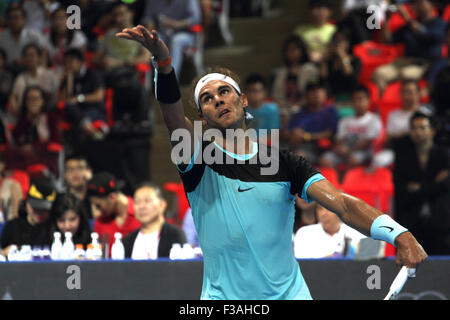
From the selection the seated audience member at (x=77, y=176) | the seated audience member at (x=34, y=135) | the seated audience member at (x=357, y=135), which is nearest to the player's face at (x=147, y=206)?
the seated audience member at (x=77, y=176)

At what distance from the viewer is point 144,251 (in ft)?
22.0

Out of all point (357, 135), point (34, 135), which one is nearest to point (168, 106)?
point (357, 135)

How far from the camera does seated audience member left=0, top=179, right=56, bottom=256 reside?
7.13 meters

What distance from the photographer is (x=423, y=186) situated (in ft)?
27.6

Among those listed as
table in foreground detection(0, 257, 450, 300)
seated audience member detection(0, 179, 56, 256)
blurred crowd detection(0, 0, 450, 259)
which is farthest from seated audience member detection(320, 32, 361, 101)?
table in foreground detection(0, 257, 450, 300)

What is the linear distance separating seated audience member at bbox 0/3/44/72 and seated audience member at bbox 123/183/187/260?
17.9ft

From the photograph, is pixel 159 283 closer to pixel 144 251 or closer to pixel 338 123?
pixel 144 251

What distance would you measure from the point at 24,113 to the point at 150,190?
3869 millimetres

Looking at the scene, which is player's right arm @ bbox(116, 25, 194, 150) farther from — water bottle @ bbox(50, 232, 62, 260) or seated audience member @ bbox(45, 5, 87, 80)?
seated audience member @ bbox(45, 5, 87, 80)

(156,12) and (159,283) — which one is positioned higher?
(156,12)

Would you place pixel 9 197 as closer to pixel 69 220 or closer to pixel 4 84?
pixel 69 220

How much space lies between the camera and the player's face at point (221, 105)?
3.81m

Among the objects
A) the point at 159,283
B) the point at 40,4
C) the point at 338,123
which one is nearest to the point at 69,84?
the point at 40,4
